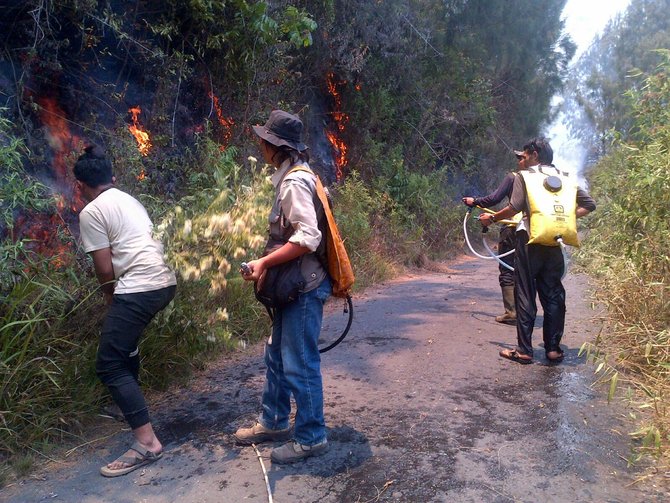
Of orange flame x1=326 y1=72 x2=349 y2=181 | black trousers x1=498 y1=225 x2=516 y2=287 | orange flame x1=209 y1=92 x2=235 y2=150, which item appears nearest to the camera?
black trousers x1=498 y1=225 x2=516 y2=287

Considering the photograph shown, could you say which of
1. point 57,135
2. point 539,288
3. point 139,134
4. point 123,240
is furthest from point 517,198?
point 57,135

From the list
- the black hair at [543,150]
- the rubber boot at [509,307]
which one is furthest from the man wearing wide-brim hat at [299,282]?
the rubber boot at [509,307]

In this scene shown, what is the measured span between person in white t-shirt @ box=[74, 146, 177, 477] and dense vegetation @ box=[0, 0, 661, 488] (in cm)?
19

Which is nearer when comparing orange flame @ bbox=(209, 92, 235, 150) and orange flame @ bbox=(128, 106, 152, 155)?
orange flame @ bbox=(128, 106, 152, 155)

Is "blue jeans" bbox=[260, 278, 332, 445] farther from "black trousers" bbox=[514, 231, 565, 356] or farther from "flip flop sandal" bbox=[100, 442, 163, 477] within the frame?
"black trousers" bbox=[514, 231, 565, 356]

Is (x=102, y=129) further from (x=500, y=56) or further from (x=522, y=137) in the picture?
(x=522, y=137)

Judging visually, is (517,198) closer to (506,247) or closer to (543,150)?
(543,150)

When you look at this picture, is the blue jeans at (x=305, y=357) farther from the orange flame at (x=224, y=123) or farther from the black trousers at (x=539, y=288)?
the orange flame at (x=224, y=123)

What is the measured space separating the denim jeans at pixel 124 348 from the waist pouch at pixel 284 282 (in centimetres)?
73

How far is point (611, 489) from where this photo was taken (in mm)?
3248

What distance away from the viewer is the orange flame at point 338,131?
13164mm

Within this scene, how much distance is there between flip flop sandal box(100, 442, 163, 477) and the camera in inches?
137

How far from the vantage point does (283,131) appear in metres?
3.53

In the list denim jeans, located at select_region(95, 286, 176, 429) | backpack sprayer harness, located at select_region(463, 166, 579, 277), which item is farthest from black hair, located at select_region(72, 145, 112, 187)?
backpack sprayer harness, located at select_region(463, 166, 579, 277)
